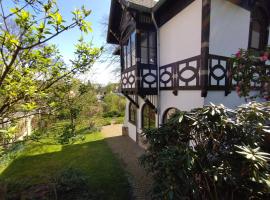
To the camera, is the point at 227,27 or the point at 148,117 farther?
the point at 148,117

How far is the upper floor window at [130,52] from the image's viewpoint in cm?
759

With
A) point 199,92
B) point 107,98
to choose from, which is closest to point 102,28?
point 107,98

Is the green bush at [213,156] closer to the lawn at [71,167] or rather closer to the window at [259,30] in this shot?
the lawn at [71,167]

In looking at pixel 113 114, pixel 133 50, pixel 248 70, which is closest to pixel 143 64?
pixel 133 50

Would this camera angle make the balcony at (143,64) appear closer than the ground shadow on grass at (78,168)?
No

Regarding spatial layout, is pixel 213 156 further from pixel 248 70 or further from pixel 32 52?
pixel 32 52

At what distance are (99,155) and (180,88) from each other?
17.2 ft

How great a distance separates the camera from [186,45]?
5871 millimetres

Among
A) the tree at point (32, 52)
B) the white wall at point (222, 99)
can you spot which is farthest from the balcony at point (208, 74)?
the tree at point (32, 52)

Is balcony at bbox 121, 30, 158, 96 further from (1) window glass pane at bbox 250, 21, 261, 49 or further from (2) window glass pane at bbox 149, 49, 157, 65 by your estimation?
(1) window glass pane at bbox 250, 21, 261, 49

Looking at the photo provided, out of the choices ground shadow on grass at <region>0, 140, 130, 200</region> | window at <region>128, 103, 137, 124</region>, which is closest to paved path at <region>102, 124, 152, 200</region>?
ground shadow on grass at <region>0, 140, 130, 200</region>

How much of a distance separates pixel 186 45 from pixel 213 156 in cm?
421

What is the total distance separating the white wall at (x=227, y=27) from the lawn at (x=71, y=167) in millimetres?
5384

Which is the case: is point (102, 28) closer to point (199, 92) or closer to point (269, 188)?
point (199, 92)
